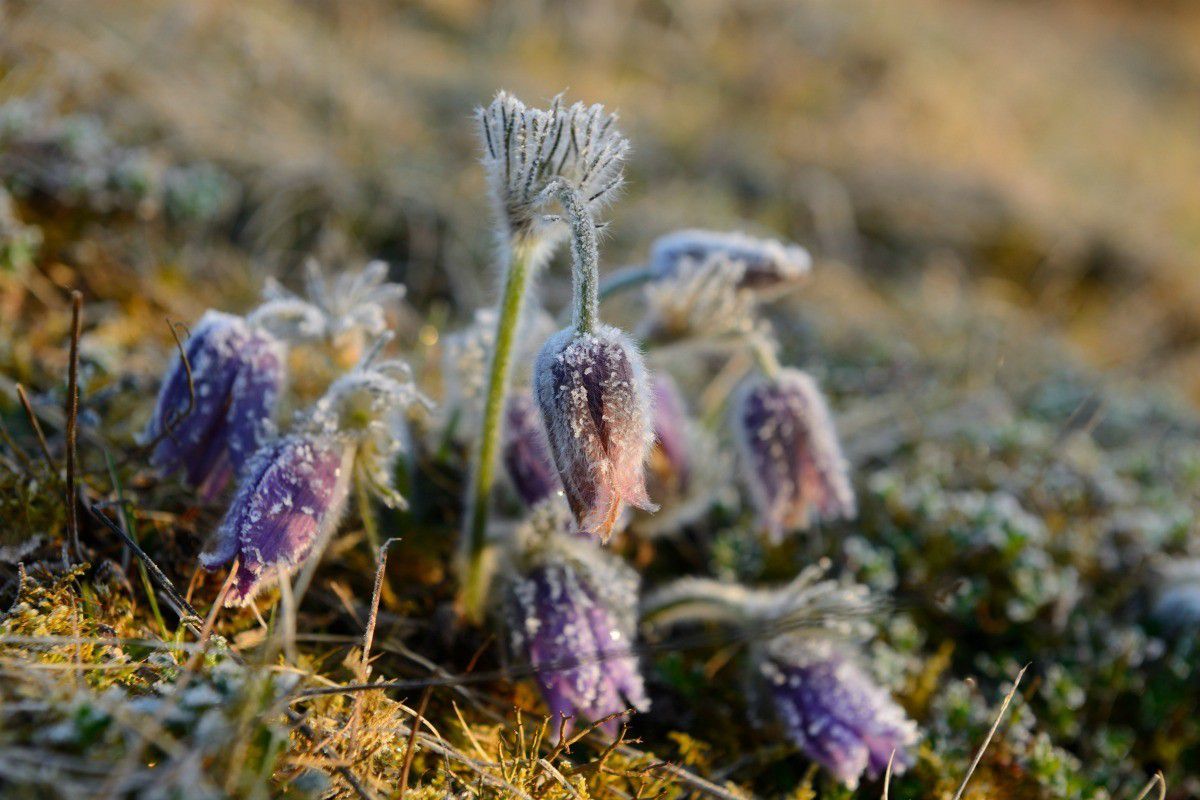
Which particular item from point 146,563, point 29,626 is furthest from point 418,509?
point 29,626

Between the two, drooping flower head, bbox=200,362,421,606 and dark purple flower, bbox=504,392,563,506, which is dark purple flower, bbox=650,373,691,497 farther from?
drooping flower head, bbox=200,362,421,606

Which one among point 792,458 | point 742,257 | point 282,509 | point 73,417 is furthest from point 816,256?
point 73,417

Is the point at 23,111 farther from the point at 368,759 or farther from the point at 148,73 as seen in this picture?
the point at 368,759

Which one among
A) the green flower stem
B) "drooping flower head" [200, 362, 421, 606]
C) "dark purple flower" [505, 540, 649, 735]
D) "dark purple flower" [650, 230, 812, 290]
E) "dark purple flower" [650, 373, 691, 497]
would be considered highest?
"dark purple flower" [650, 230, 812, 290]

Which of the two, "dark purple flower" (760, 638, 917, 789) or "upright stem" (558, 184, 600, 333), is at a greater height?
"upright stem" (558, 184, 600, 333)

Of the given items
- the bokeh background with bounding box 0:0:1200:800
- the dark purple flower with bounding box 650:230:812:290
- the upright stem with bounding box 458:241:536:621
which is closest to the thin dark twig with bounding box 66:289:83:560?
the bokeh background with bounding box 0:0:1200:800
